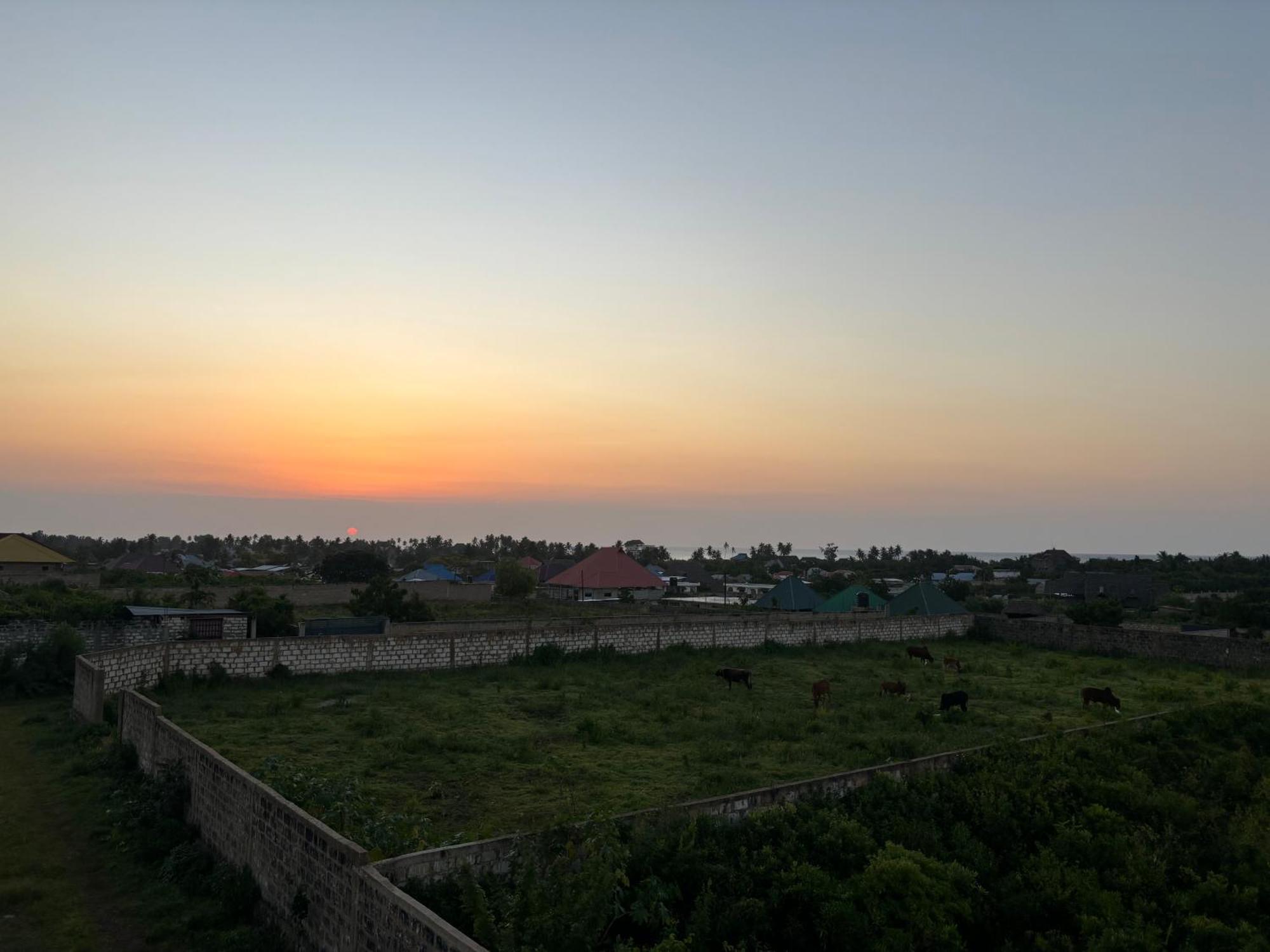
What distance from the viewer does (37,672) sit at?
24.3 meters

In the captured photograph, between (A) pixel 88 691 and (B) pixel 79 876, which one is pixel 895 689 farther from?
(A) pixel 88 691

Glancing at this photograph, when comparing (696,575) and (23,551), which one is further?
(696,575)

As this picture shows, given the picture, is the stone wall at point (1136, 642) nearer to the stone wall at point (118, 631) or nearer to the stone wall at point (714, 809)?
the stone wall at point (714, 809)

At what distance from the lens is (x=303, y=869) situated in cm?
986

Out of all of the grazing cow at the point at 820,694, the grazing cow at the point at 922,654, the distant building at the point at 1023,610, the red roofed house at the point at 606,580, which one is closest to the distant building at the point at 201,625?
the grazing cow at the point at 820,694

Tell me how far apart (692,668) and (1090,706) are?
11.9 metres

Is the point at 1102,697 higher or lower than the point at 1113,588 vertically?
higher

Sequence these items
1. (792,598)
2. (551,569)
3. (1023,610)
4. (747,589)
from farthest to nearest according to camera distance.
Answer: (551,569)
(747,589)
(1023,610)
(792,598)

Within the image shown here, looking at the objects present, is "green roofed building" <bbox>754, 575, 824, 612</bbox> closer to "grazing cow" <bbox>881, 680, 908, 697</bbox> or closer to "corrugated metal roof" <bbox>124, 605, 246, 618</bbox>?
"grazing cow" <bbox>881, 680, 908, 697</bbox>

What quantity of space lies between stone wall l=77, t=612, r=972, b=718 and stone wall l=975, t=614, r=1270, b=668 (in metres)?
2.52

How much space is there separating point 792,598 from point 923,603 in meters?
9.87

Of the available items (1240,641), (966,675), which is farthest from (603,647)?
(1240,641)

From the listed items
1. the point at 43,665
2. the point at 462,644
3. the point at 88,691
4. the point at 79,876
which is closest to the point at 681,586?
the point at 462,644

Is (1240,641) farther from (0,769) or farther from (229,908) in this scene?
(0,769)
